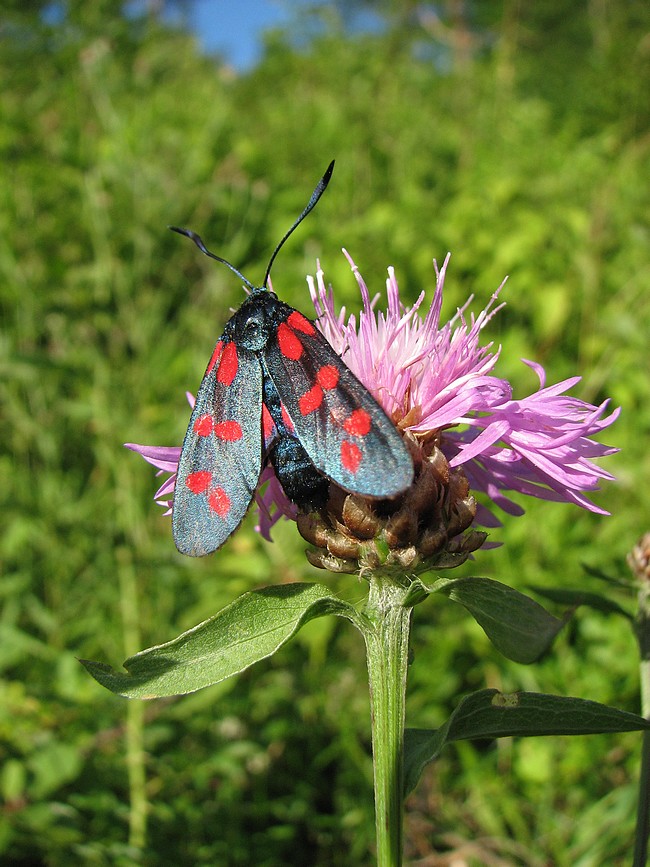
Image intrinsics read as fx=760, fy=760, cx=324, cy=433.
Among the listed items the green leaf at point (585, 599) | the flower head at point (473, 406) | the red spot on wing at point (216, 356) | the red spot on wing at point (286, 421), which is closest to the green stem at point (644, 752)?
the green leaf at point (585, 599)

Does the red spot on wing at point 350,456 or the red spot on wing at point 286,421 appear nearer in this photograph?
the red spot on wing at point 350,456

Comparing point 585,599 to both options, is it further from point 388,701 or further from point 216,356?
point 216,356

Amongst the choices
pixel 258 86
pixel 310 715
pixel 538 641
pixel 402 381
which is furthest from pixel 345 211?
pixel 258 86

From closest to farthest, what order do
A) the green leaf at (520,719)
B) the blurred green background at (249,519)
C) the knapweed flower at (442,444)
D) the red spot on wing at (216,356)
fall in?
the green leaf at (520,719) < the knapweed flower at (442,444) < the red spot on wing at (216,356) < the blurred green background at (249,519)

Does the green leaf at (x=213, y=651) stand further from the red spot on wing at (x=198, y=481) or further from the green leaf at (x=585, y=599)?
the green leaf at (x=585, y=599)

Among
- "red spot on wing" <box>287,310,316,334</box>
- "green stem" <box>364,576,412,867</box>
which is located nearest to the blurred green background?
"green stem" <box>364,576,412,867</box>

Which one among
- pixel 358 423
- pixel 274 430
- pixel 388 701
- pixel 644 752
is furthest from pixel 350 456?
pixel 644 752

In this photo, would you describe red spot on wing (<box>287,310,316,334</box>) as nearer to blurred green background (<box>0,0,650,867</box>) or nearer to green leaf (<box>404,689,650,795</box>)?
blurred green background (<box>0,0,650,867</box>)

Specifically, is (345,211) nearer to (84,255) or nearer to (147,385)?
(84,255)
